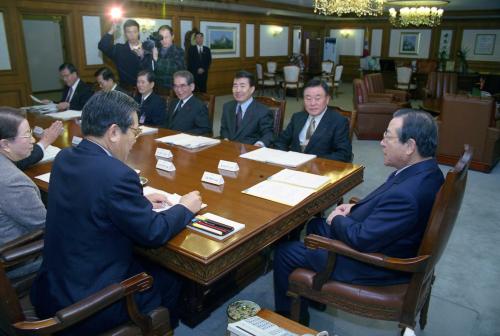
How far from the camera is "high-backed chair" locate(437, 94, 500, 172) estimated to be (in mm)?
4590

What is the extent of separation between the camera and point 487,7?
34.1 ft

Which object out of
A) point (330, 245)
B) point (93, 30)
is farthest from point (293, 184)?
Answer: point (93, 30)

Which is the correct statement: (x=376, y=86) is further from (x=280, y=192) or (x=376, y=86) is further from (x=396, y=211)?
(x=396, y=211)

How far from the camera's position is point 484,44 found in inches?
465

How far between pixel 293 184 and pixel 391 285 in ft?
2.19

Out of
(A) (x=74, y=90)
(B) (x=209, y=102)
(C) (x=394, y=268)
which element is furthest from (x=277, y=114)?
(A) (x=74, y=90)

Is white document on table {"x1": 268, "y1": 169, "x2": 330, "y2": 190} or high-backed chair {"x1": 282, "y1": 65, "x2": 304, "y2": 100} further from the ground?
high-backed chair {"x1": 282, "y1": 65, "x2": 304, "y2": 100}

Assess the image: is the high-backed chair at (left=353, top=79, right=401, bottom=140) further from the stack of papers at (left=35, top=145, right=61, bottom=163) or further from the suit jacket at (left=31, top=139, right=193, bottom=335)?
the suit jacket at (left=31, top=139, right=193, bottom=335)

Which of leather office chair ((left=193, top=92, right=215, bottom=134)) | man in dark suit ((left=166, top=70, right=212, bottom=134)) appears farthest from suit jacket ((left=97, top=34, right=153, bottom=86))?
man in dark suit ((left=166, top=70, right=212, bottom=134))

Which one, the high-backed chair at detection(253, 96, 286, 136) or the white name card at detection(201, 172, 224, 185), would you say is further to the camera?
the high-backed chair at detection(253, 96, 286, 136)

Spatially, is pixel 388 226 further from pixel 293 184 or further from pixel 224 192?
pixel 224 192

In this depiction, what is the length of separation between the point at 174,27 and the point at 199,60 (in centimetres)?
118

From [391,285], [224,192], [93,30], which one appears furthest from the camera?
[93,30]

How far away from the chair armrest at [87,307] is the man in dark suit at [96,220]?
0.29 ft
